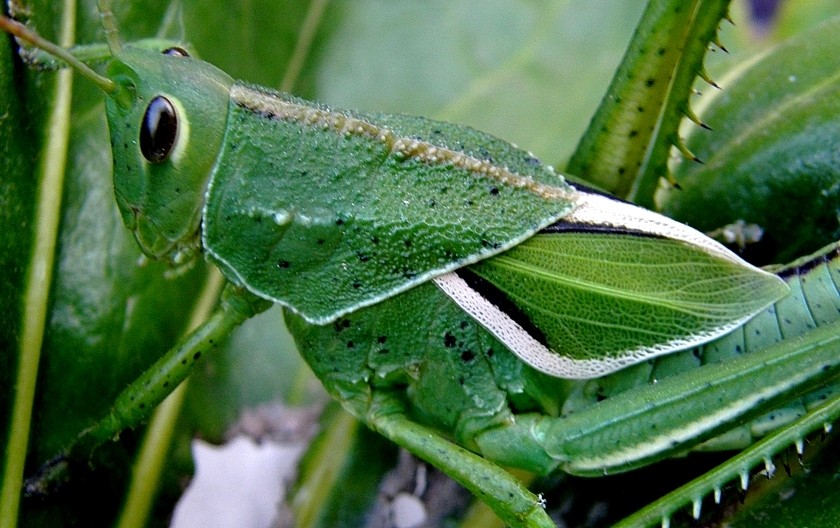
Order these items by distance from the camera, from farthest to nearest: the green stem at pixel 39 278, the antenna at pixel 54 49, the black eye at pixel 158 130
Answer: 1. the green stem at pixel 39 278
2. the black eye at pixel 158 130
3. the antenna at pixel 54 49

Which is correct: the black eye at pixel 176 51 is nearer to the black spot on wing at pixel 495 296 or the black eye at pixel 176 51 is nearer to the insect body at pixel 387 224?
the insect body at pixel 387 224

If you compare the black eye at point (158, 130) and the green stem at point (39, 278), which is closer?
the black eye at point (158, 130)

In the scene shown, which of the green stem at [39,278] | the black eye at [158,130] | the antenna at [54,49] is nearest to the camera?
the antenna at [54,49]

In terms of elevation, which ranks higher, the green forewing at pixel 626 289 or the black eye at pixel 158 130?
the black eye at pixel 158 130

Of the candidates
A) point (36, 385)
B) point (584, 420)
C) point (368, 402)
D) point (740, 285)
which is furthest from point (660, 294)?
point (36, 385)

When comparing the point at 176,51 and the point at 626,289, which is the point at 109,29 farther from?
the point at 626,289

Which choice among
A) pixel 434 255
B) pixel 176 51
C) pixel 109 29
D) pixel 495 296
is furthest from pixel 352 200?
pixel 109 29

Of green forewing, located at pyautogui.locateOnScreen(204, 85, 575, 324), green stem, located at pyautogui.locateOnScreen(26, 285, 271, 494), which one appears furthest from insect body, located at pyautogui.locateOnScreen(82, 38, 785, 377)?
green stem, located at pyautogui.locateOnScreen(26, 285, 271, 494)

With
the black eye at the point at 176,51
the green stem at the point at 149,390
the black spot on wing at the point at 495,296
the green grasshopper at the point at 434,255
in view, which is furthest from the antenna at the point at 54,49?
the black spot on wing at the point at 495,296

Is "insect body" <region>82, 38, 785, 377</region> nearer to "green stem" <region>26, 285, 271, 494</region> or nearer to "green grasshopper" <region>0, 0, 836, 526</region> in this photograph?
"green grasshopper" <region>0, 0, 836, 526</region>
